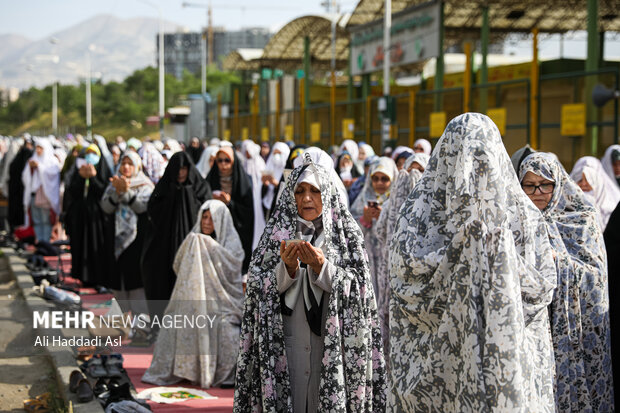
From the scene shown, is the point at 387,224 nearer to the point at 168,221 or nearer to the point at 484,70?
the point at 168,221

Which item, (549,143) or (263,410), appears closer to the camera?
(263,410)

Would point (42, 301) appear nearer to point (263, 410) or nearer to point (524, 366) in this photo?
point (263, 410)

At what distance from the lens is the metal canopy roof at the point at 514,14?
18781 millimetres

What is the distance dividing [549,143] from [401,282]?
400 inches

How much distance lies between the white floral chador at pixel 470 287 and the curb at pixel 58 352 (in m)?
3.04

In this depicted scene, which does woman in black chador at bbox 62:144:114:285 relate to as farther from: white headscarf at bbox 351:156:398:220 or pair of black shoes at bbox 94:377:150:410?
pair of black shoes at bbox 94:377:150:410

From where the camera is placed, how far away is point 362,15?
73.8 feet

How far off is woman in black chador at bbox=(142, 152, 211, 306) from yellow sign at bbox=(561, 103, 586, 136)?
662cm

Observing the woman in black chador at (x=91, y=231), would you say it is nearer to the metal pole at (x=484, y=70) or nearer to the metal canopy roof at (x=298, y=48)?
the metal pole at (x=484, y=70)

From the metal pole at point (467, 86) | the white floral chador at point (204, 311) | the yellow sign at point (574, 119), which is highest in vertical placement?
the metal pole at point (467, 86)

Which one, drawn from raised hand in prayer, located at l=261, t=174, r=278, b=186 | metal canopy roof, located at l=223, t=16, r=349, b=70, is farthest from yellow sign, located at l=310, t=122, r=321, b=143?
raised hand in prayer, located at l=261, t=174, r=278, b=186

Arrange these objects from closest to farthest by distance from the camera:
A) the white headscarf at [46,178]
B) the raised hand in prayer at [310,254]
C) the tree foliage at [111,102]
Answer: the raised hand in prayer at [310,254] → the white headscarf at [46,178] → the tree foliage at [111,102]

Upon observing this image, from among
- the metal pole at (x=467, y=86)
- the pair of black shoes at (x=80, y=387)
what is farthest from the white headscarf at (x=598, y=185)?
the metal pole at (x=467, y=86)

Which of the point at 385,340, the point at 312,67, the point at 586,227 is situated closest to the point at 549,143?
the point at 385,340
